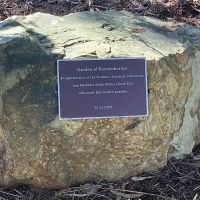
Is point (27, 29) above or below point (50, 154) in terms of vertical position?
above

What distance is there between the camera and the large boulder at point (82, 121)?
9.77ft

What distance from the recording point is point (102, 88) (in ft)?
10.1

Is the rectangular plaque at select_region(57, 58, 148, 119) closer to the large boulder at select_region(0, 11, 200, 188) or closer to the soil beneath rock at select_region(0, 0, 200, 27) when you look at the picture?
the large boulder at select_region(0, 11, 200, 188)

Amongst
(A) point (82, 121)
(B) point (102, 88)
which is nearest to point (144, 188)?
(A) point (82, 121)

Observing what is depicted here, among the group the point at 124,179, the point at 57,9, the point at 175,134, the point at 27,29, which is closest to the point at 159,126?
the point at 175,134

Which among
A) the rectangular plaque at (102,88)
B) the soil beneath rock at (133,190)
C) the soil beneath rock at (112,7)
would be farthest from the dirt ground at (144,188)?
the soil beneath rock at (112,7)

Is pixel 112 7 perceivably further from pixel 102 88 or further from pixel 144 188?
pixel 144 188

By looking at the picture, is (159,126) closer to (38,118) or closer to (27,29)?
(38,118)

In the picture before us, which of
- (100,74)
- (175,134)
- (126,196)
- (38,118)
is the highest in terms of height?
(100,74)

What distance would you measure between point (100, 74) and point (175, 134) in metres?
0.71

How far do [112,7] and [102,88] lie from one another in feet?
6.72

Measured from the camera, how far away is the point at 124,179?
10.5 feet

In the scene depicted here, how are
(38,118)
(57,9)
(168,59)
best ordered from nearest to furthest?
(38,118)
(168,59)
(57,9)

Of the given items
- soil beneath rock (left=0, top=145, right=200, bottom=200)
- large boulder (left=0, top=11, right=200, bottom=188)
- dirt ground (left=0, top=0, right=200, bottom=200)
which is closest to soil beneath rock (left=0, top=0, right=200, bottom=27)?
large boulder (left=0, top=11, right=200, bottom=188)
